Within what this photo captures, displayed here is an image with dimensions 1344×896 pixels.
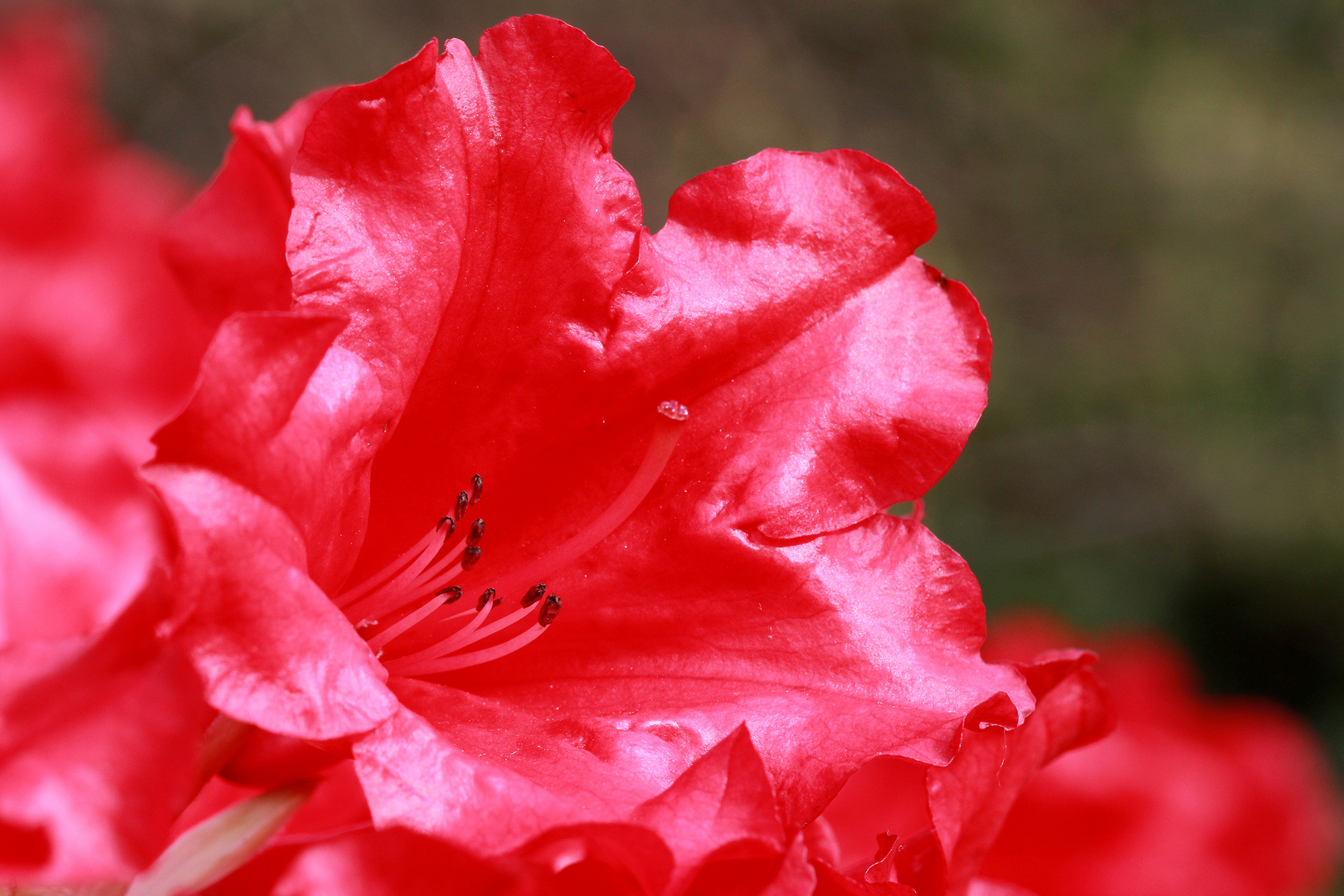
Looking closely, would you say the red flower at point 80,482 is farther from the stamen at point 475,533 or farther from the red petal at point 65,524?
the stamen at point 475,533

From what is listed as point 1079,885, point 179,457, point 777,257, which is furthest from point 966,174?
point 179,457

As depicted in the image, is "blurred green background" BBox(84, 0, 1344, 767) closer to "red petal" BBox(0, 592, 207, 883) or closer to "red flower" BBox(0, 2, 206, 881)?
"red flower" BBox(0, 2, 206, 881)

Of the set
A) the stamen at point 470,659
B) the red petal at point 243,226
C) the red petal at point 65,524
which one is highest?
the red petal at point 243,226

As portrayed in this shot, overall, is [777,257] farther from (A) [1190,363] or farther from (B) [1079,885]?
(A) [1190,363]

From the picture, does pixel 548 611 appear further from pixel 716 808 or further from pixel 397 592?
pixel 716 808

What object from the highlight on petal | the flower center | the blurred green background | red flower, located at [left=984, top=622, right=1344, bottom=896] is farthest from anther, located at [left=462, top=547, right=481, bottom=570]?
the blurred green background

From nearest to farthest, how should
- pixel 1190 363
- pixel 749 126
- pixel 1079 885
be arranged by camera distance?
pixel 1079 885 → pixel 749 126 → pixel 1190 363

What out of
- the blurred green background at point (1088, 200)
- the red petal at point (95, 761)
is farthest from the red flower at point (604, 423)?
the blurred green background at point (1088, 200)
